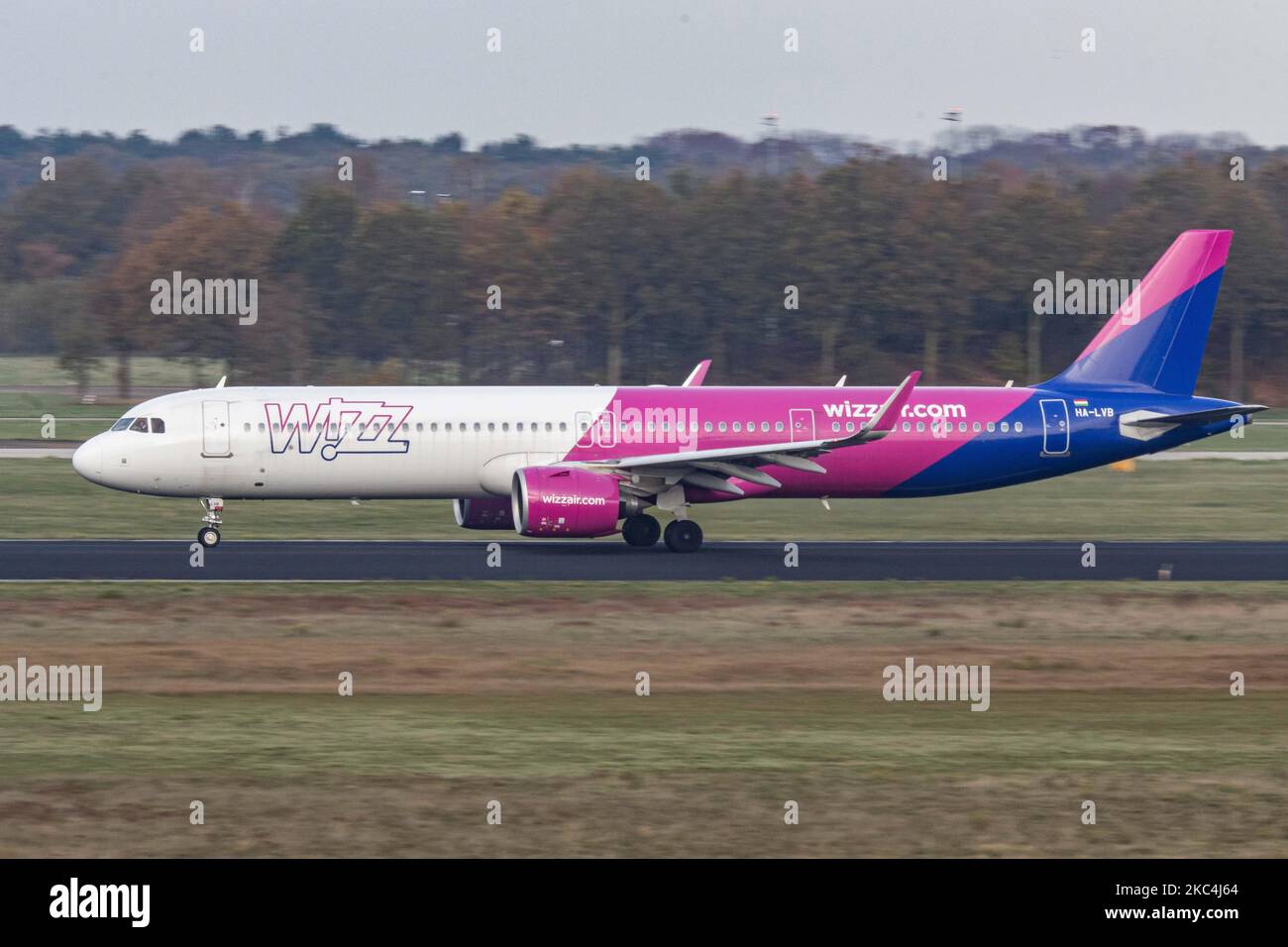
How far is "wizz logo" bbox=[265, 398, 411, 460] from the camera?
→ 1403 inches

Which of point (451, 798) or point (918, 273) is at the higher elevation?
point (918, 273)

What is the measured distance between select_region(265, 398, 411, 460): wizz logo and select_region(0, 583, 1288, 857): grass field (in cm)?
750

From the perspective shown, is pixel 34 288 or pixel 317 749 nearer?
pixel 317 749

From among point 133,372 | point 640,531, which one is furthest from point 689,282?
point 640,531

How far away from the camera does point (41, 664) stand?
21.5 metres

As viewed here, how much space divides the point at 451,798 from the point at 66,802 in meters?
3.17

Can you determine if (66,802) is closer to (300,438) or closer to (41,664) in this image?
(41,664)

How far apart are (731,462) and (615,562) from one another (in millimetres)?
3451

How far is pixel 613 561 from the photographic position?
34031 millimetres

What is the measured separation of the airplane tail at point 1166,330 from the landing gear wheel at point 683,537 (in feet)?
31.8

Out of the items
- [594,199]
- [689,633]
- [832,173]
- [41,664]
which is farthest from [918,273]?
[41,664]

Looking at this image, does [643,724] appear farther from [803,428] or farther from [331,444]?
[803,428]

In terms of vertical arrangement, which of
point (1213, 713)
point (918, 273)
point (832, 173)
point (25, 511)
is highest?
point (832, 173)

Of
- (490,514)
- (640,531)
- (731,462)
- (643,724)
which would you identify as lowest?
(643,724)
